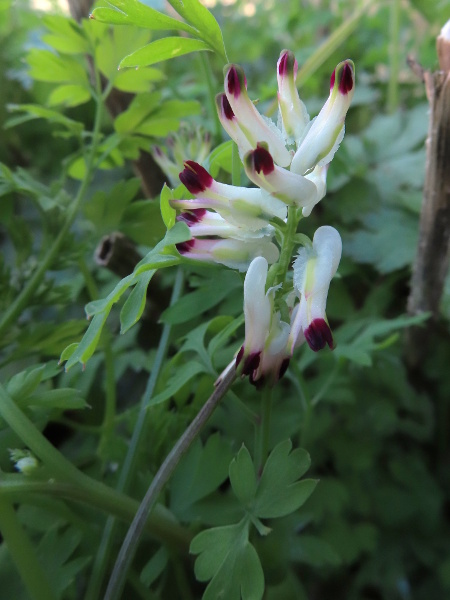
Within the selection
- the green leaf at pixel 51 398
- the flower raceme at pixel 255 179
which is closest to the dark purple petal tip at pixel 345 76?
the flower raceme at pixel 255 179

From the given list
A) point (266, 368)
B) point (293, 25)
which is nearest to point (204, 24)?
point (266, 368)

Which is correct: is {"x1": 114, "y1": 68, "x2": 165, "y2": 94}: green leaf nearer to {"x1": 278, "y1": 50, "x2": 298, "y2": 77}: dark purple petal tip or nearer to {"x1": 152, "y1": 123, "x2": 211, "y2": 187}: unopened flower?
{"x1": 152, "y1": 123, "x2": 211, "y2": 187}: unopened flower

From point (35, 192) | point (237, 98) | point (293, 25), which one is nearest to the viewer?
point (237, 98)

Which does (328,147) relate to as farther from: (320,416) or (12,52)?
(12,52)

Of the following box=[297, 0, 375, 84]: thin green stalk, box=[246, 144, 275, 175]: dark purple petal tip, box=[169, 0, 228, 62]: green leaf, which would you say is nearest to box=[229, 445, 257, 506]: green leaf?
box=[246, 144, 275, 175]: dark purple petal tip

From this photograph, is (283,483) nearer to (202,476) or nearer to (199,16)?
(202,476)

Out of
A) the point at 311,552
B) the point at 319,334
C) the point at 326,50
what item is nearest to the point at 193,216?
the point at 319,334
